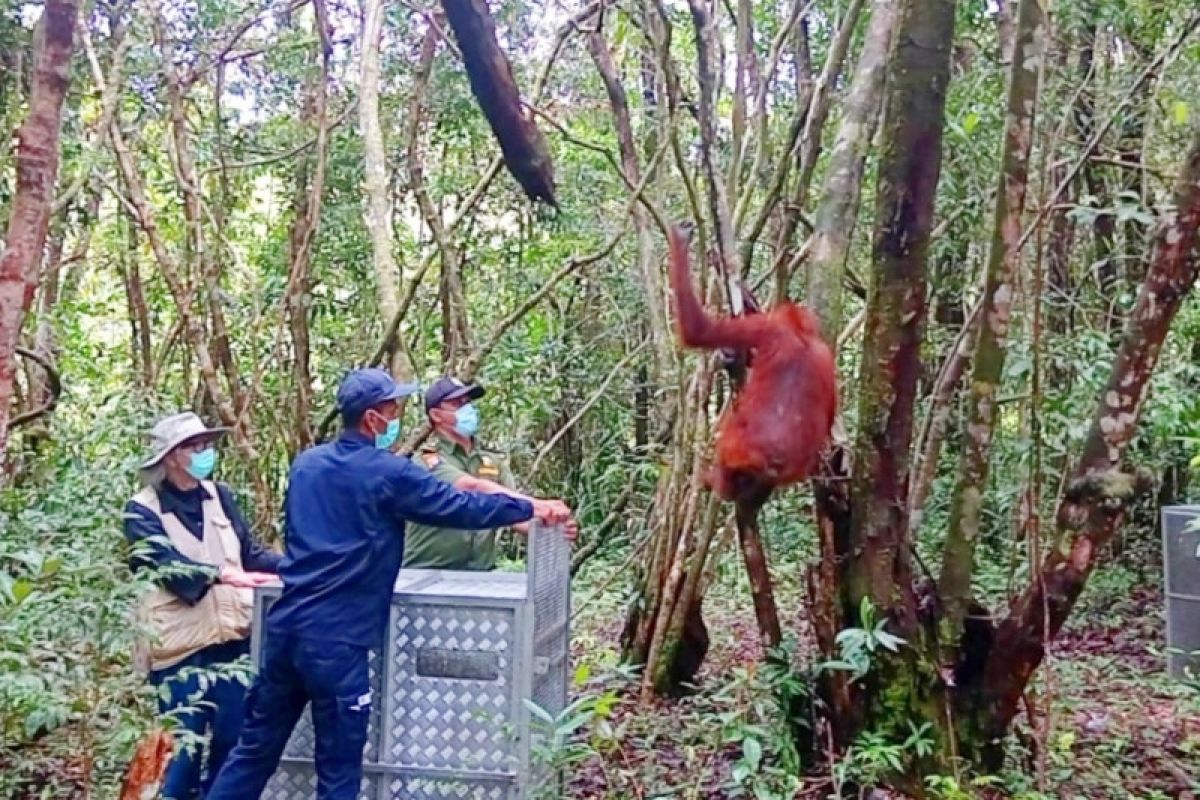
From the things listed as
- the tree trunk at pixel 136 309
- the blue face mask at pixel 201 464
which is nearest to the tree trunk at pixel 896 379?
the blue face mask at pixel 201 464

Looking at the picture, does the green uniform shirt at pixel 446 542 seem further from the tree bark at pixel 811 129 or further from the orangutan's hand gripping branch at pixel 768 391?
the tree bark at pixel 811 129

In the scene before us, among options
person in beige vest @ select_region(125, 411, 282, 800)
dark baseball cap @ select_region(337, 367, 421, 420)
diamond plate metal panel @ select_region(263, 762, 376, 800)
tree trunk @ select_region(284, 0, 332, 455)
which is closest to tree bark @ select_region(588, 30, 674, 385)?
tree trunk @ select_region(284, 0, 332, 455)

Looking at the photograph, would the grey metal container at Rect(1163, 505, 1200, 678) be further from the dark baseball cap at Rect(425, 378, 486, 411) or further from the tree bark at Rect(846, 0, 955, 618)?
the dark baseball cap at Rect(425, 378, 486, 411)

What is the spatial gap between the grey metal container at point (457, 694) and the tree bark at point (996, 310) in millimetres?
1435

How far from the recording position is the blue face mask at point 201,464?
4.43 meters

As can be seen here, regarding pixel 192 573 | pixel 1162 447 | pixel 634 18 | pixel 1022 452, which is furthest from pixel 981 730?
pixel 1162 447

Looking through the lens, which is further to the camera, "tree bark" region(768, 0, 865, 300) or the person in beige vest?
"tree bark" region(768, 0, 865, 300)

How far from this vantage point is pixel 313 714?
3936mm

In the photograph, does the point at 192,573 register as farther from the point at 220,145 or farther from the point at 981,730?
the point at 220,145

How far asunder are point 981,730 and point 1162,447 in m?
4.56

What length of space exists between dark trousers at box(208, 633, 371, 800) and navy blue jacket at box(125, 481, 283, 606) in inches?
15.4

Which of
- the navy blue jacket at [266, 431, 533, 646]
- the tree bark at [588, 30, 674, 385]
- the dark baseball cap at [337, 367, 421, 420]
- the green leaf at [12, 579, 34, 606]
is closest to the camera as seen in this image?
the green leaf at [12, 579, 34, 606]

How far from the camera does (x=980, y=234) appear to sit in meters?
7.14

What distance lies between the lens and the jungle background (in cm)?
410
